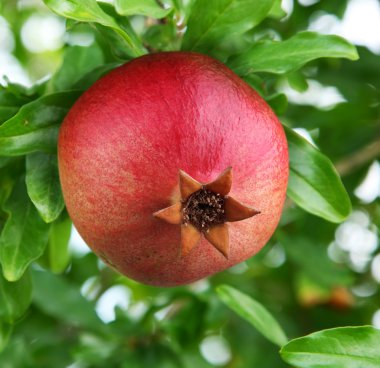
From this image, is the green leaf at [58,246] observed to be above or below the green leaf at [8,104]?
below

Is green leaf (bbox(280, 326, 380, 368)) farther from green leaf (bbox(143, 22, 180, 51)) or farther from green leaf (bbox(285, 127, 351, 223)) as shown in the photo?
green leaf (bbox(143, 22, 180, 51))

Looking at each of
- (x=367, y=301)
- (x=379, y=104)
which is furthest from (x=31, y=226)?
(x=367, y=301)

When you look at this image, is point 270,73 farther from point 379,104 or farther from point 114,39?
point 379,104

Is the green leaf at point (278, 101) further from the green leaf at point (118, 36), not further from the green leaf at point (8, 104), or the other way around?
the green leaf at point (8, 104)

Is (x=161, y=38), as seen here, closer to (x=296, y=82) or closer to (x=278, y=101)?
(x=278, y=101)

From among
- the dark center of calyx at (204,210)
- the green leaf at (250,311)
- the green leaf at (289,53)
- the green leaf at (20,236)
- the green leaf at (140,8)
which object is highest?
the green leaf at (140,8)

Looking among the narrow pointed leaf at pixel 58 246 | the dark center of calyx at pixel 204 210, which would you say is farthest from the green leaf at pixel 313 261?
the dark center of calyx at pixel 204 210
